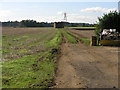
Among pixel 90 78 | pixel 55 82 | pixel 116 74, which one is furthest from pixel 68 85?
pixel 116 74

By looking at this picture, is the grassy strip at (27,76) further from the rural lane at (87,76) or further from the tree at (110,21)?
the tree at (110,21)

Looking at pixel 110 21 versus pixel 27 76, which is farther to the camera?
pixel 110 21

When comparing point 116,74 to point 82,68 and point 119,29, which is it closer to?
point 82,68

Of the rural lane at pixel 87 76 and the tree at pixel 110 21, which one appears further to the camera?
the tree at pixel 110 21

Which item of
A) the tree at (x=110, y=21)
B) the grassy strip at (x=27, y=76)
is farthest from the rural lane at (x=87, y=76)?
the tree at (x=110, y=21)

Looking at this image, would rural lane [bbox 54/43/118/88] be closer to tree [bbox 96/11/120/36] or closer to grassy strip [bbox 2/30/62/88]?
grassy strip [bbox 2/30/62/88]

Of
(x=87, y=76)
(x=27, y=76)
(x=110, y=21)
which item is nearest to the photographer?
(x=27, y=76)

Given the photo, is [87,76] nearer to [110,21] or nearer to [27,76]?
[27,76]

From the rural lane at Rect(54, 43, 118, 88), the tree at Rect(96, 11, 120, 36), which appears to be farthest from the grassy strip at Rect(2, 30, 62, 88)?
the tree at Rect(96, 11, 120, 36)

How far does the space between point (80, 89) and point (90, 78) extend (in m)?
1.74

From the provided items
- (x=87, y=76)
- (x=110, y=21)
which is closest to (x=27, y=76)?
(x=87, y=76)

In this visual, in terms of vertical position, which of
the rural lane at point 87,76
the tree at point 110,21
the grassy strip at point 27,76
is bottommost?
the rural lane at point 87,76

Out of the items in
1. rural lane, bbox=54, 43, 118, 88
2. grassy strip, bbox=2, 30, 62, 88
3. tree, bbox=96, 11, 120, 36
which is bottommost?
rural lane, bbox=54, 43, 118, 88

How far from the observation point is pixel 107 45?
24.6 metres
